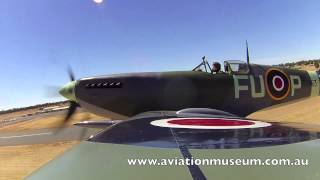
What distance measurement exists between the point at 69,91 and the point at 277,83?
653cm

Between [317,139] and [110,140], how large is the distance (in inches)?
71.3

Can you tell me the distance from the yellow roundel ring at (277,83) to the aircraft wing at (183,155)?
783 centimetres

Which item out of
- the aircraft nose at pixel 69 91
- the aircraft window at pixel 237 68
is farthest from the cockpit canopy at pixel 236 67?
the aircraft nose at pixel 69 91

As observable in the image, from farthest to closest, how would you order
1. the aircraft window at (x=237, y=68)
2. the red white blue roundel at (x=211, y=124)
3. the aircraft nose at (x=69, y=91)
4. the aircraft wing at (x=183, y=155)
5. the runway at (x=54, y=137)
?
1. the runway at (x=54, y=137)
2. the aircraft nose at (x=69, y=91)
3. the aircraft window at (x=237, y=68)
4. the red white blue roundel at (x=211, y=124)
5. the aircraft wing at (x=183, y=155)

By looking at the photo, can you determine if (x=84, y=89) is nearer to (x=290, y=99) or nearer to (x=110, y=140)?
(x=290, y=99)

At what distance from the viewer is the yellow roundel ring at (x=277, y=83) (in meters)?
11.2

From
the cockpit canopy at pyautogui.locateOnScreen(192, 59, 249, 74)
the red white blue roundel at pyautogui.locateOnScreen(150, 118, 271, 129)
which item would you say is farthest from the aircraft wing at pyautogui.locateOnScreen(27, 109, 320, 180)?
the cockpit canopy at pyautogui.locateOnScreen(192, 59, 249, 74)

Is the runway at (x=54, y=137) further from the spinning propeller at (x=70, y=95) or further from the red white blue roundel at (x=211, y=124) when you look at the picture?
the red white blue roundel at (x=211, y=124)

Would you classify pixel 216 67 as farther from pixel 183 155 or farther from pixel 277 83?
pixel 183 155

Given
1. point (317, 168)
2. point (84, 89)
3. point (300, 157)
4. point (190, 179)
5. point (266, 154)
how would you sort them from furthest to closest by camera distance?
point (84, 89)
point (266, 154)
point (300, 157)
point (317, 168)
point (190, 179)

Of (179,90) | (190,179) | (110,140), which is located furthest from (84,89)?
(190,179)

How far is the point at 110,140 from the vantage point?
3.34 metres

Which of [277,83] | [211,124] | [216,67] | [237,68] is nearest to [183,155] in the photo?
[211,124]

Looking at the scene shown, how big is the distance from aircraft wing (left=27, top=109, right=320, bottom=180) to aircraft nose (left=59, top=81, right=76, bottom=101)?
8.26 m
